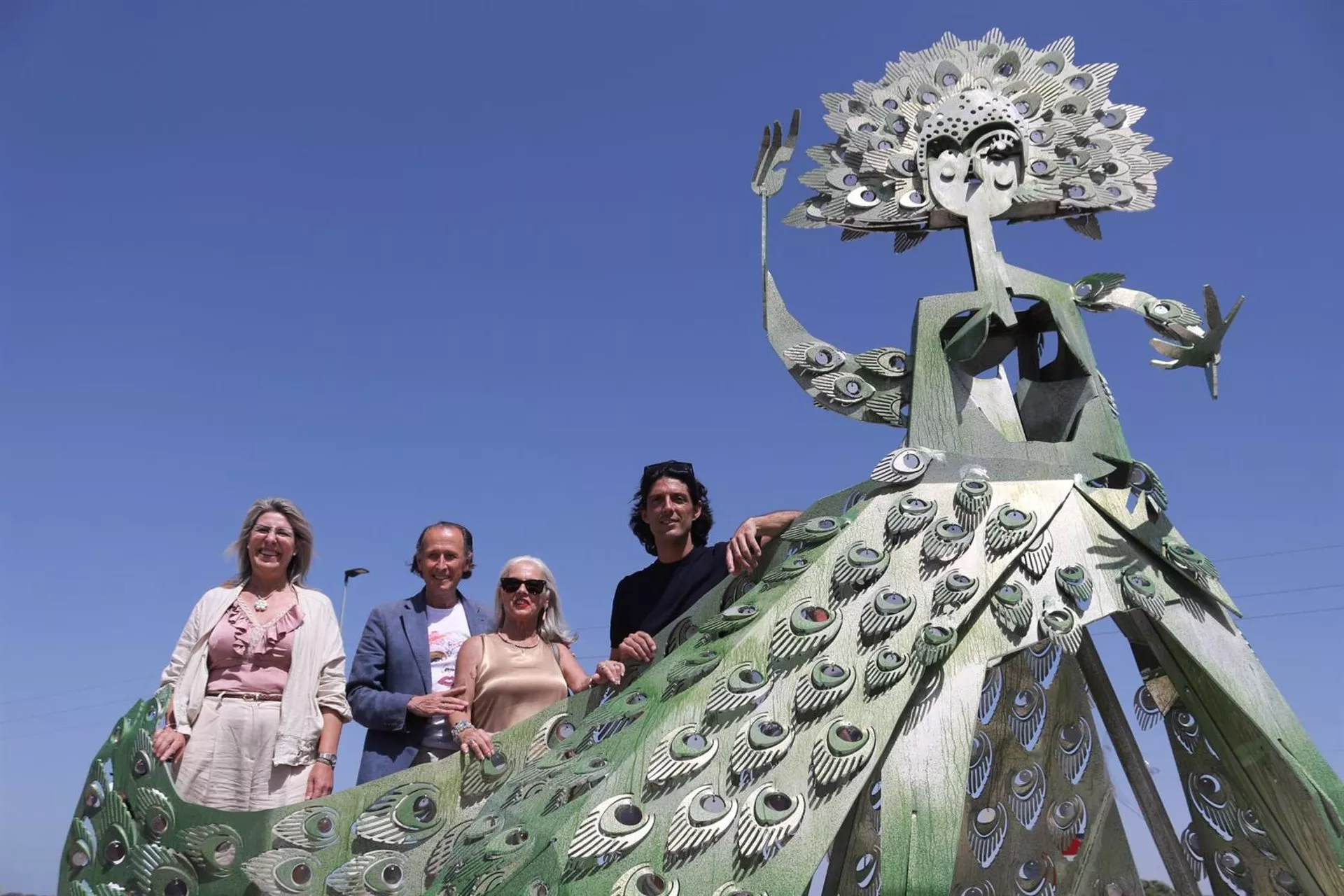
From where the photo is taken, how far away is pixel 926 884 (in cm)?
468

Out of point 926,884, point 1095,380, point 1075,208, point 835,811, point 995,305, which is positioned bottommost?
point 926,884

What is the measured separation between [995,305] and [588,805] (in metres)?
3.25

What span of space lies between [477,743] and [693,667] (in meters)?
1.30

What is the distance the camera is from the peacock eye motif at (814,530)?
5.56 m

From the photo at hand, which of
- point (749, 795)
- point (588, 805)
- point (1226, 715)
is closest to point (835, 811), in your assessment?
point (749, 795)

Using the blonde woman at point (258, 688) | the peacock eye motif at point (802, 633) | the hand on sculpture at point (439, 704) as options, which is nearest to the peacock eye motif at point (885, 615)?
the peacock eye motif at point (802, 633)

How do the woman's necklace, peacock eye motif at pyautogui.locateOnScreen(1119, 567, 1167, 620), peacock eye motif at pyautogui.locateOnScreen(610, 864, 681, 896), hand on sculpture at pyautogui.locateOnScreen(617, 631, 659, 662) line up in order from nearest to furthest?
peacock eye motif at pyautogui.locateOnScreen(610, 864, 681, 896) → peacock eye motif at pyautogui.locateOnScreen(1119, 567, 1167, 620) → hand on sculpture at pyautogui.locateOnScreen(617, 631, 659, 662) → the woman's necklace

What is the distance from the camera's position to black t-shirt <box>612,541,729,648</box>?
638 cm

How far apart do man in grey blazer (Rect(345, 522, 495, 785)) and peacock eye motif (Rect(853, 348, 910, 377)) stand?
2492mm

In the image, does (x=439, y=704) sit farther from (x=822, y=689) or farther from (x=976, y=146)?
(x=976, y=146)

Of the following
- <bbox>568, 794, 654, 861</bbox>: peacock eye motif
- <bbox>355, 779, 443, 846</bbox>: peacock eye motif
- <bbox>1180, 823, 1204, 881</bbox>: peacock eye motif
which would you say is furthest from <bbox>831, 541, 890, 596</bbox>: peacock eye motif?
<bbox>1180, 823, 1204, 881</bbox>: peacock eye motif

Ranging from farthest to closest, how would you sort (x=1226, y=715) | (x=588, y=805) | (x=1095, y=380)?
(x=1095, y=380)
(x=1226, y=715)
(x=588, y=805)

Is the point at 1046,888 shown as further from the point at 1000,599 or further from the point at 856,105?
the point at 856,105

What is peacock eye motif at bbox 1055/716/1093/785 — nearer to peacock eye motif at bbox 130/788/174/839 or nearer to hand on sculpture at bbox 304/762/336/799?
hand on sculpture at bbox 304/762/336/799
